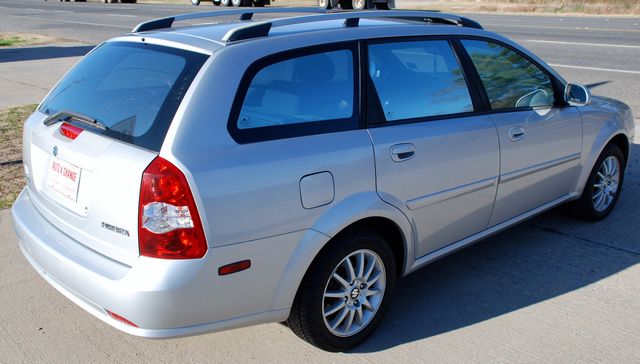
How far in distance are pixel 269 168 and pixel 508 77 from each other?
216 cm

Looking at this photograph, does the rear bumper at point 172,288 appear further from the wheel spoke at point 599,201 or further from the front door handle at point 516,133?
the wheel spoke at point 599,201

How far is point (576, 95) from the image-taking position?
4789 mm

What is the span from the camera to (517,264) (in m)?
4.54

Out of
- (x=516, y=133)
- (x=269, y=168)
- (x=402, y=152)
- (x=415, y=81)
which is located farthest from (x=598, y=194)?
(x=269, y=168)

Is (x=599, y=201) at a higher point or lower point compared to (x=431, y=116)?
lower

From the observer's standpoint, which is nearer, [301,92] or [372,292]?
[301,92]

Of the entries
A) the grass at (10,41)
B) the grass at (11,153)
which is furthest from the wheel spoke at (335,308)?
the grass at (10,41)

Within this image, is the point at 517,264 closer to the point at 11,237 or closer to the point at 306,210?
the point at 306,210

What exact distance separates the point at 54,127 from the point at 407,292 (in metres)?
2.30

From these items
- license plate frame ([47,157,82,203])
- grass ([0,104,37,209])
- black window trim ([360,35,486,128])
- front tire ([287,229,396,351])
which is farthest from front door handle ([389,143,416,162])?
grass ([0,104,37,209])

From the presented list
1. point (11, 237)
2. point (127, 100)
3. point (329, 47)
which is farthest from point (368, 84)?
point (11, 237)

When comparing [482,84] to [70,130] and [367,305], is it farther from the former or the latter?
[70,130]

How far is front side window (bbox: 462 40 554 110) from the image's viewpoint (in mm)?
4219

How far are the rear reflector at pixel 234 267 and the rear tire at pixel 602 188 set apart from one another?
3161 millimetres
